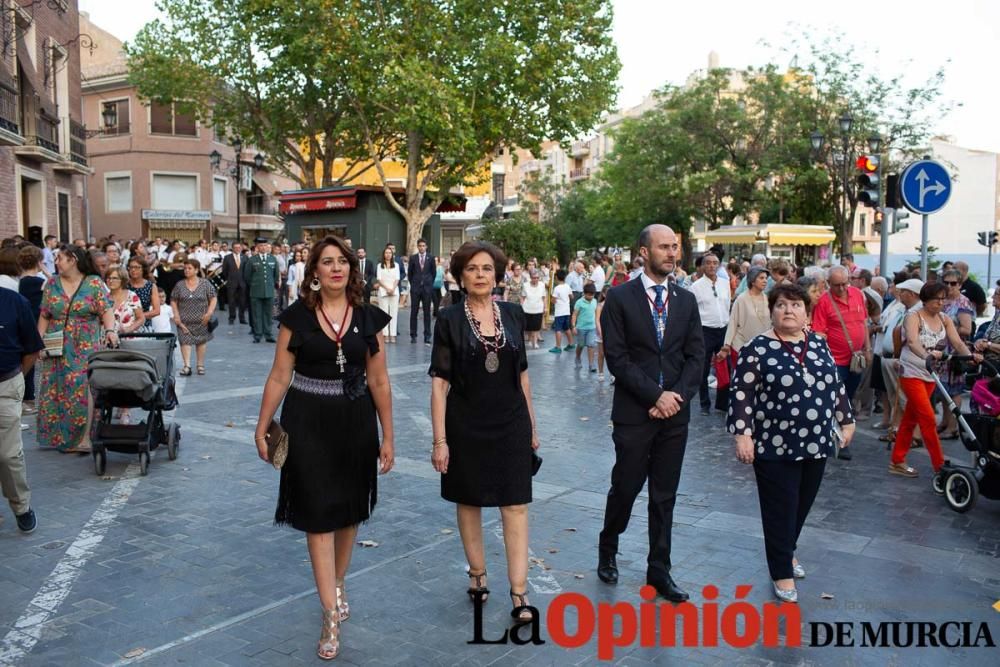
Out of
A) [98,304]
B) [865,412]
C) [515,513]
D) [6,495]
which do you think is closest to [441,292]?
[865,412]

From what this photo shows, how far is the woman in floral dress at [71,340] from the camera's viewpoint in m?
7.93

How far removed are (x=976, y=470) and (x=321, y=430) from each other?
489 centimetres

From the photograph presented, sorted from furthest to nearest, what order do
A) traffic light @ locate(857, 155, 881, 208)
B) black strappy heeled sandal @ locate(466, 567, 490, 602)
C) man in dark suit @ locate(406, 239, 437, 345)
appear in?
man in dark suit @ locate(406, 239, 437, 345), traffic light @ locate(857, 155, 881, 208), black strappy heeled sandal @ locate(466, 567, 490, 602)

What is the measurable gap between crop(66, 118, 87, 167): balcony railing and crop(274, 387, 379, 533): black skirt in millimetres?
23003

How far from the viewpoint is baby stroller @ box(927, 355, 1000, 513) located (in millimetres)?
6242

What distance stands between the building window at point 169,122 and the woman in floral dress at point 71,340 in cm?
3760

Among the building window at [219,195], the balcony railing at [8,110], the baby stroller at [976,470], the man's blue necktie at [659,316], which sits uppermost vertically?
the building window at [219,195]

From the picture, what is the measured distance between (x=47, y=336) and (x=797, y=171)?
3339 centimetres

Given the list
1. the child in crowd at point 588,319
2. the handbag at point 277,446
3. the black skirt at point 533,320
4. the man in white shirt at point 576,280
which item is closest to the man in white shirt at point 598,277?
the man in white shirt at point 576,280

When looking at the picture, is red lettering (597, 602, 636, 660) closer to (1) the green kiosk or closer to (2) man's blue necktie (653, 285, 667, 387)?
(2) man's blue necktie (653, 285, 667, 387)

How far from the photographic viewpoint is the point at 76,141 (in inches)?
982

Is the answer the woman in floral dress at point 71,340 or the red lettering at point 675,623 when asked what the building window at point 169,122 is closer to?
the woman in floral dress at point 71,340

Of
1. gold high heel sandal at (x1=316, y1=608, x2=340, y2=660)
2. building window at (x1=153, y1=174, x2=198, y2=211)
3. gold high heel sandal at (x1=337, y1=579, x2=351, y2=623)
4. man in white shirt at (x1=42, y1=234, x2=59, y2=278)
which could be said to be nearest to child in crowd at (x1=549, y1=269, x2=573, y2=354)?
man in white shirt at (x1=42, y1=234, x2=59, y2=278)

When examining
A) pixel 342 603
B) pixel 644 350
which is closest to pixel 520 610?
pixel 342 603
